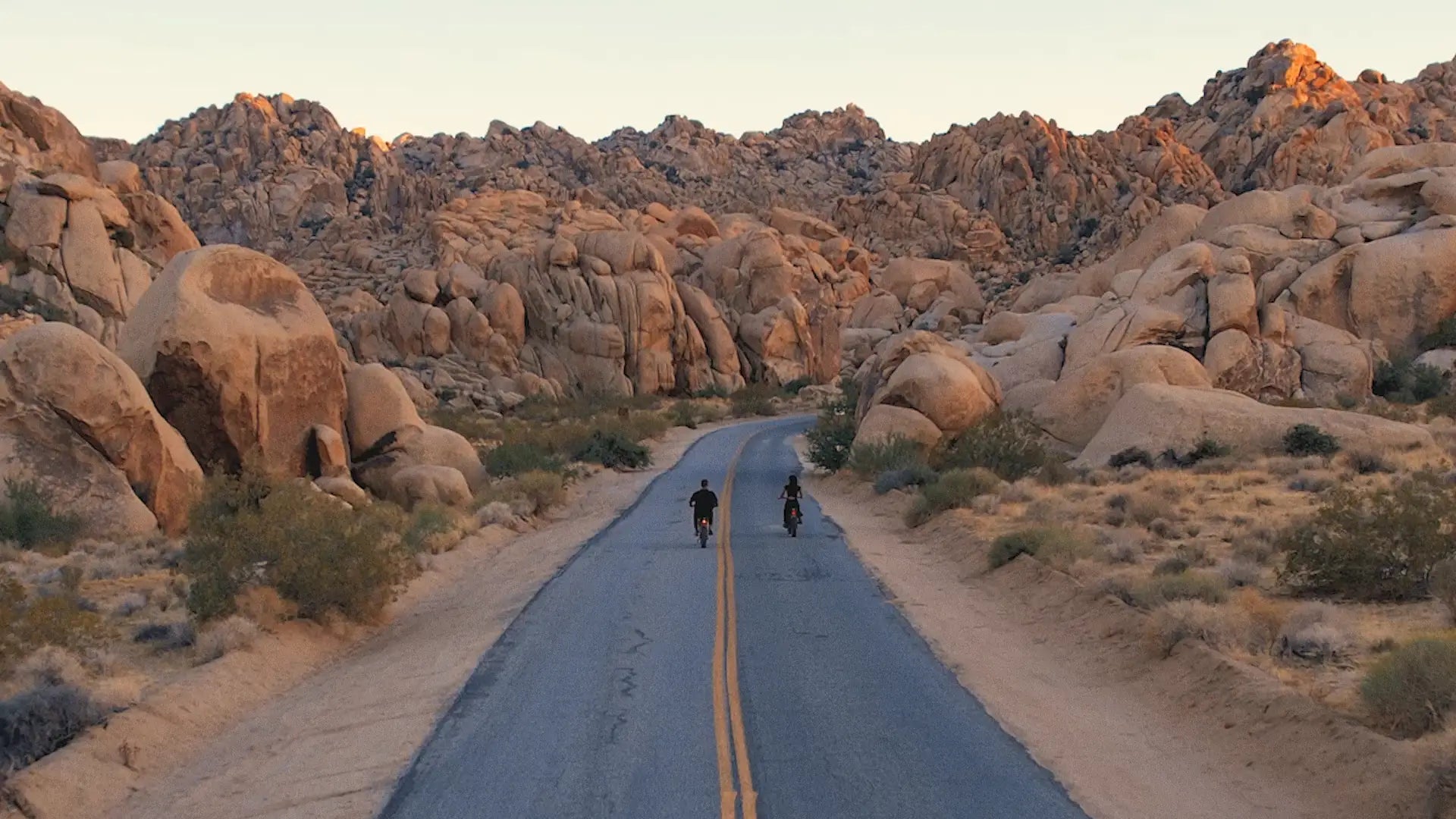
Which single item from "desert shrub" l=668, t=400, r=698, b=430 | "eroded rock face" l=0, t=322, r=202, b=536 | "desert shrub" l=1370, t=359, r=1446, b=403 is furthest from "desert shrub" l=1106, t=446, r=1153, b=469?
"desert shrub" l=668, t=400, r=698, b=430

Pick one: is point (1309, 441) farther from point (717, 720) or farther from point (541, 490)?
point (717, 720)

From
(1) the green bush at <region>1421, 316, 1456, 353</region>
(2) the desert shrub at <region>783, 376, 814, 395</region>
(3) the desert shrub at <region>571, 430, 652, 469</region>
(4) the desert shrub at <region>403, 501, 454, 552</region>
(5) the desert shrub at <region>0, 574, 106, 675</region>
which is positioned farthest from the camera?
(2) the desert shrub at <region>783, 376, 814, 395</region>

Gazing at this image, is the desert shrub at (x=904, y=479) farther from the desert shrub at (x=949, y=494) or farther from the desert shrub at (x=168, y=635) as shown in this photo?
the desert shrub at (x=168, y=635)

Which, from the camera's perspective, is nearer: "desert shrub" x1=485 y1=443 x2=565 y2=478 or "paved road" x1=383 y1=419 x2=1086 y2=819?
"paved road" x1=383 y1=419 x2=1086 y2=819

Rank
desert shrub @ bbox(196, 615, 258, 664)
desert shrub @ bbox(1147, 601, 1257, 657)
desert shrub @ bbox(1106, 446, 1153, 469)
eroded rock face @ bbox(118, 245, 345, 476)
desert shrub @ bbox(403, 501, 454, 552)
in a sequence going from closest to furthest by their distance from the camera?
desert shrub @ bbox(1147, 601, 1257, 657) < desert shrub @ bbox(196, 615, 258, 664) < desert shrub @ bbox(403, 501, 454, 552) < eroded rock face @ bbox(118, 245, 345, 476) < desert shrub @ bbox(1106, 446, 1153, 469)

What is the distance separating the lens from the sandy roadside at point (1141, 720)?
9.45 meters

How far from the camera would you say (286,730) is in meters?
11.9

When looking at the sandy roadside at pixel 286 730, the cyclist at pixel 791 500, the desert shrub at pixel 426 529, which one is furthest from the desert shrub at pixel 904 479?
the sandy roadside at pixel 286 730

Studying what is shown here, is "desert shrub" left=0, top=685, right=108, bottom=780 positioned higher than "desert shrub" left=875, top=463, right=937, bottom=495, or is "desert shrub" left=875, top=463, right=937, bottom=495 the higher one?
"desert shrub" left=0, top=685, right=108, bottom=780

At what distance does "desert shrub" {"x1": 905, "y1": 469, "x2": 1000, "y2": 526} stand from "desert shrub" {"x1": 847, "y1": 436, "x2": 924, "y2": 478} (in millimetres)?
5504

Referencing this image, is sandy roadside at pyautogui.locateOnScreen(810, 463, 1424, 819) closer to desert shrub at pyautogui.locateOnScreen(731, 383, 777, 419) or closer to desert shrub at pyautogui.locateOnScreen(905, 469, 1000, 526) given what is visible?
desert shrub at pyautogui.locateOnScreen(905, 469, 1000, 526)

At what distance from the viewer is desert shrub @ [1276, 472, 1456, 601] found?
15609 millimetres

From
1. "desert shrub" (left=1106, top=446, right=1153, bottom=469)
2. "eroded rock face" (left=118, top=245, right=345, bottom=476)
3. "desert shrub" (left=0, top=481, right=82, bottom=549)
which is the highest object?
"eroded rock face" (left=118, top=245, right=345, bottom=476)

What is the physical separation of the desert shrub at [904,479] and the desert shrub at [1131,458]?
442 cm
